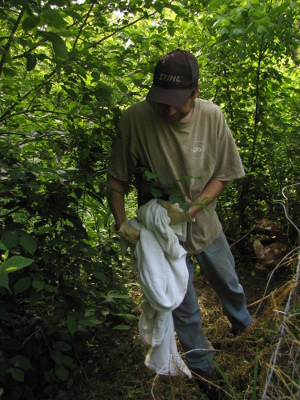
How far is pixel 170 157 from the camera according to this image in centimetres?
201

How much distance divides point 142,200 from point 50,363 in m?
1.13

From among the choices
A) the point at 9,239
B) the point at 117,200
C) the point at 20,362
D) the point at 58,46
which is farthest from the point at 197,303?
the point at 58,46

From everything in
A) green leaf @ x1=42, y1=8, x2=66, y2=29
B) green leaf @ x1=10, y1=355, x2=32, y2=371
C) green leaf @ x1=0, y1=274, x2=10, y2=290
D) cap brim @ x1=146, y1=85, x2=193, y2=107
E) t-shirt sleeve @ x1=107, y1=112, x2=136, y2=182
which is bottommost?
green leaf @ x1=10, y1=355, x2=32, y2=371

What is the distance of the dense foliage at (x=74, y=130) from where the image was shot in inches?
75.7

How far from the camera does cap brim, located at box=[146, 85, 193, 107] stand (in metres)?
1.81

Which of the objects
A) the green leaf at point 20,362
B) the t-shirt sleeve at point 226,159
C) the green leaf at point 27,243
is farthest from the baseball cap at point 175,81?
the green leaf at point 20,362

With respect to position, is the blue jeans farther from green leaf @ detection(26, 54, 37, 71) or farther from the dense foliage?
green leaf @ detection(26, 54, 37, 71)

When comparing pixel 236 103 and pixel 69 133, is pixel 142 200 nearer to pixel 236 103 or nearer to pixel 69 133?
pixel 69 133

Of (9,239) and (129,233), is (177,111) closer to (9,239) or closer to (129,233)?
(129,233)

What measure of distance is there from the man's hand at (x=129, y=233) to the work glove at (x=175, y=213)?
0.60 feet

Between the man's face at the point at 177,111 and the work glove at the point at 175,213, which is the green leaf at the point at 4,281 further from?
the man's face at the point at 177,111

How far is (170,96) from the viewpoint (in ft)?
5.98

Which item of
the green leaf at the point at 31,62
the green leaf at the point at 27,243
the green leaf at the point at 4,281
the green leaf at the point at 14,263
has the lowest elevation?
the green leaf at the point at 27,243

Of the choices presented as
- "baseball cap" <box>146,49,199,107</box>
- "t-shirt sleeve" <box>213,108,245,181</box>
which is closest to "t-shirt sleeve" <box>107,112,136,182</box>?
"baseball cap" <box>146,49,199,107</box>
